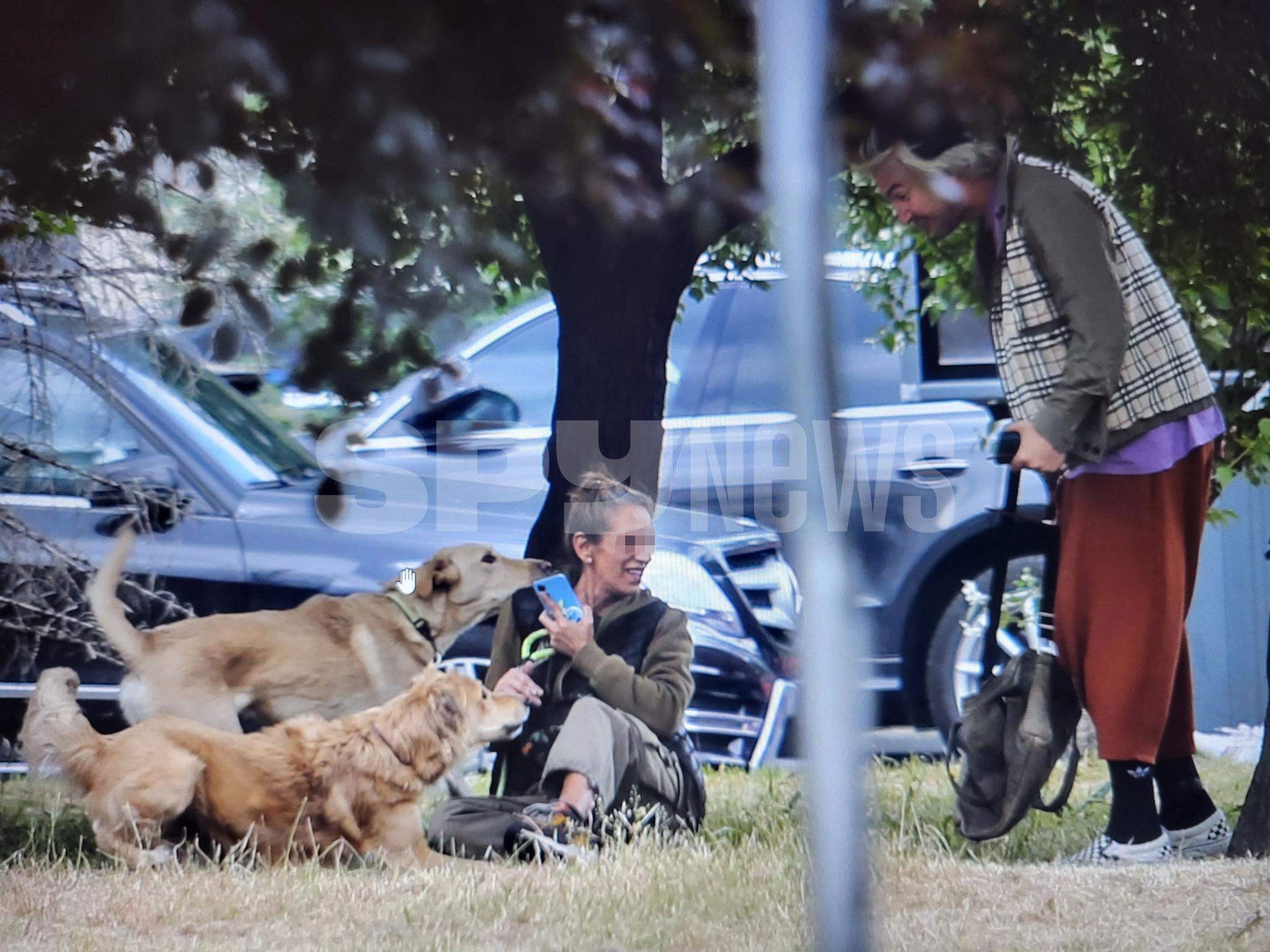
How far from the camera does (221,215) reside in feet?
8.14

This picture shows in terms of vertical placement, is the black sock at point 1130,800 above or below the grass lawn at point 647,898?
→ above

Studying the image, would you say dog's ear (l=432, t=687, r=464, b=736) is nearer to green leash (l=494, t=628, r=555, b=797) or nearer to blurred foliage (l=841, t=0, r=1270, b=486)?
green leash (l=494, t=628, r=555, b=797)

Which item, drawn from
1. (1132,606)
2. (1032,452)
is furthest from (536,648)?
(1132,606)

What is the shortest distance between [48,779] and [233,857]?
367 millimetres

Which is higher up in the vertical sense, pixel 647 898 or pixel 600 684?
pixel 600 684

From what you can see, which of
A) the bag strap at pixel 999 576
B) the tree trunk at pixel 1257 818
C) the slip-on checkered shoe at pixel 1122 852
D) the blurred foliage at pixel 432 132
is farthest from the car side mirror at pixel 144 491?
the tree trunk at pixel 1257 818

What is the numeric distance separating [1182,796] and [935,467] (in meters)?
0.93

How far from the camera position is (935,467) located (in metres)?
2.44

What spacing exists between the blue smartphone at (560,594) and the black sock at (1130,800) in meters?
1.13

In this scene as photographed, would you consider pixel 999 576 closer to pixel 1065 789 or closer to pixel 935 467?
pixel 935 467

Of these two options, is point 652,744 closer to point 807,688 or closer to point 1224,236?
point 807,688

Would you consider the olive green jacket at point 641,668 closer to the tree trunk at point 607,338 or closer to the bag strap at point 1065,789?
the tree trunk at point 607,338

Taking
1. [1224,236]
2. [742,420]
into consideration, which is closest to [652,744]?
[742,420]

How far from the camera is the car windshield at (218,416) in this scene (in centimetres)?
244
